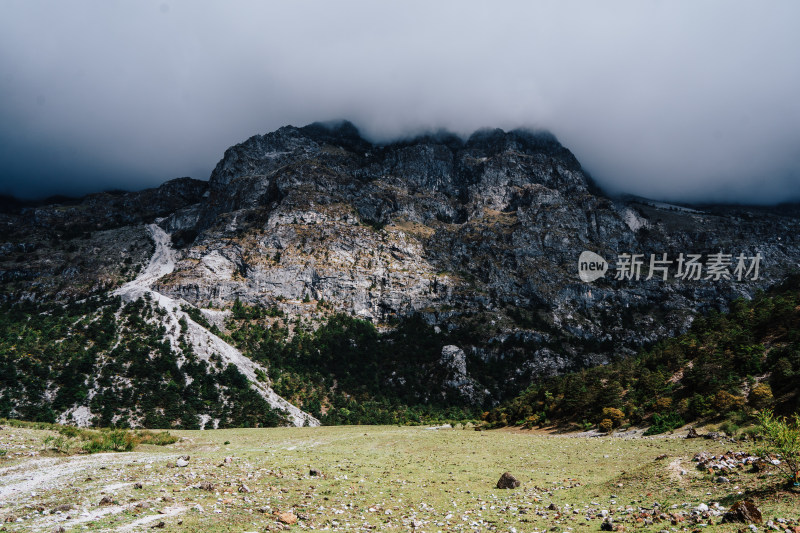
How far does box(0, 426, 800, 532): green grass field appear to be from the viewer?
12.6m

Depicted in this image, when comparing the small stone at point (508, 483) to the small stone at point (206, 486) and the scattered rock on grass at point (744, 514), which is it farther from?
the small stone at point (206, 486)

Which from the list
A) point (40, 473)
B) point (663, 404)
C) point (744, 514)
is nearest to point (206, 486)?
point (40, 473)

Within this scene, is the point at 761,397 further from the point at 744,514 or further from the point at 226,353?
the point at 226,353

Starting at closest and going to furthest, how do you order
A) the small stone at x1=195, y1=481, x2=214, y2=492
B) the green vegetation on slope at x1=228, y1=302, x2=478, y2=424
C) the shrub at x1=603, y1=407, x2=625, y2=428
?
the small stone at x1=195, y1=481, x2=214, y2=492 → the shrub at x1=603, y1=407, x2=625, y2=428 → the green vegetation on slope at x1=228, y1=302, x2=478, y2=424

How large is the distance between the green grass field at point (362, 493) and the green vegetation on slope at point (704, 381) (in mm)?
10215

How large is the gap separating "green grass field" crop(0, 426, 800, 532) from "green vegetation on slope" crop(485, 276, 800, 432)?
33.5ft

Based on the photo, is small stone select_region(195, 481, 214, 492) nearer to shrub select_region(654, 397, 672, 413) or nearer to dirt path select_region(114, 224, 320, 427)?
shrub select_region(654, 397, 672, 413)

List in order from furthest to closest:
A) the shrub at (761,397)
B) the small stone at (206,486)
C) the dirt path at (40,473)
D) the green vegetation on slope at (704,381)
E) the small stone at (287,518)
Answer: the green vegetation on slope at (704,381)
the shrub at (761,397)
the dirt path at (40,473)
the small stone at (206,486)
the small stone at (287,518)

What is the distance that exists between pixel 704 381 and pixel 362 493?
1602 inches

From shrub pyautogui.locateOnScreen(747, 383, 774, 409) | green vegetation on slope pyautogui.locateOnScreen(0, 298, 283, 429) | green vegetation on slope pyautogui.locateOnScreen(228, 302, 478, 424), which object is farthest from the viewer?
green vegetation on slope pyautogui.locateOnScreen(228, 302, 478, 424)

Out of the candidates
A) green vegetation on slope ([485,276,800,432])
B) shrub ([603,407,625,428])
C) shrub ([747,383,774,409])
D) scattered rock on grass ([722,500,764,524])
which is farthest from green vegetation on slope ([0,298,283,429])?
Answer: scattered rock on grass ([722,500,764,524])

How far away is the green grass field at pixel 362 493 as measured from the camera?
12.6 m

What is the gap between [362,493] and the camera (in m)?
17.8

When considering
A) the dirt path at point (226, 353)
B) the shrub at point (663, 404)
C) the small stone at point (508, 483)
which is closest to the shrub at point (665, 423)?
the shrub at point (663, 404)
